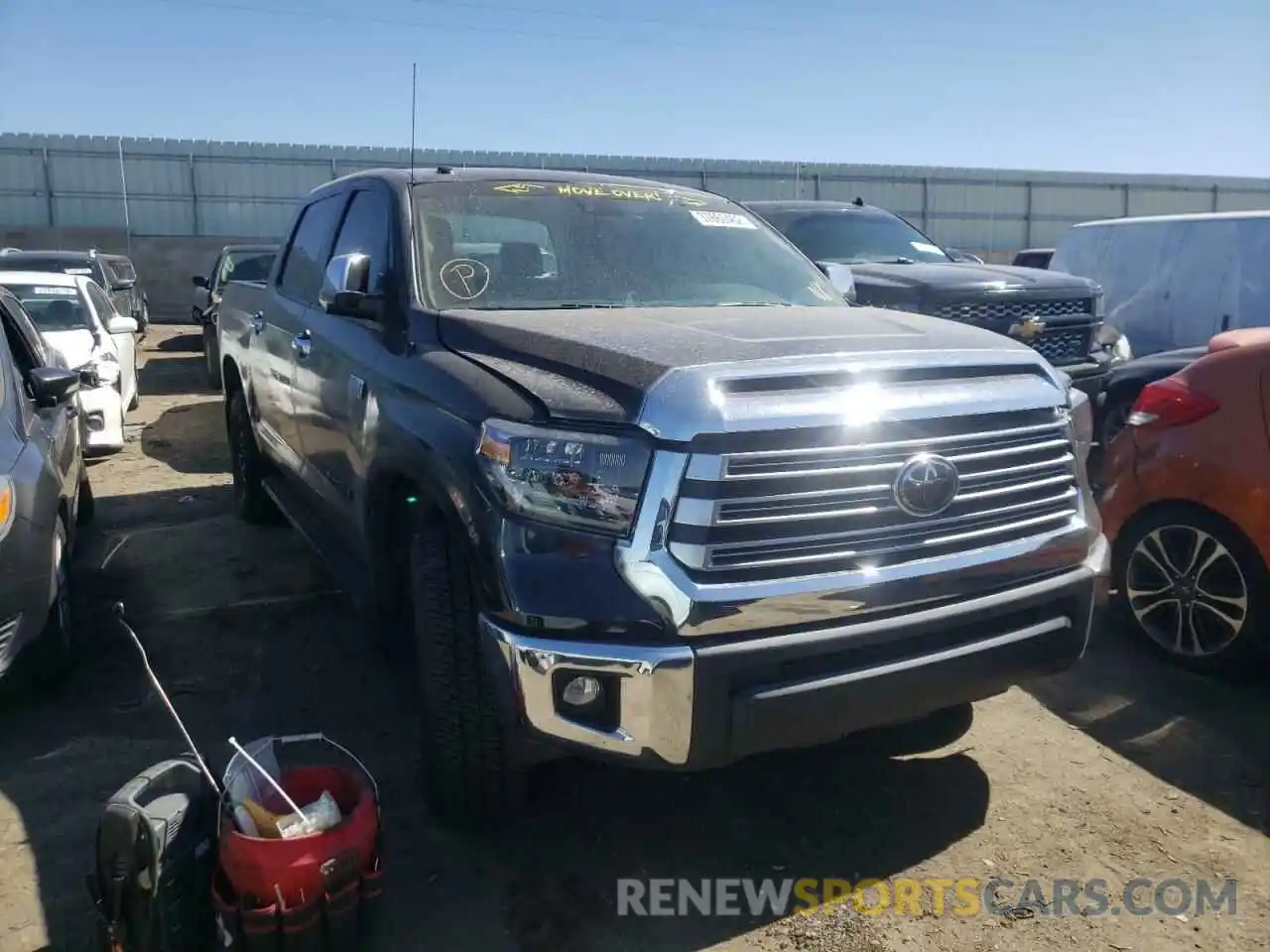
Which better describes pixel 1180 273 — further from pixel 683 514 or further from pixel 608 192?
pixel 683 514

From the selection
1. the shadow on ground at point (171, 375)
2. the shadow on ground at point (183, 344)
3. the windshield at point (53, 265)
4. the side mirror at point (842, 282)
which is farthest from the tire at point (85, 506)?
the shadow on ground at point (183, 344)

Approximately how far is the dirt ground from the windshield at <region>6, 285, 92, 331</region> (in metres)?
5.44

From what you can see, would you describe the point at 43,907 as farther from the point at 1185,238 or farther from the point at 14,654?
the point at 1185,238

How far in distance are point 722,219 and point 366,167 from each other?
22200mm

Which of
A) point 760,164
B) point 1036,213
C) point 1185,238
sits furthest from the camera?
point 1036,213

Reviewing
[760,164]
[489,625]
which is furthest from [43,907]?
[760,164]

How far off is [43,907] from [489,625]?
4.79 feet

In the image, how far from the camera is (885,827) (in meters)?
3.19

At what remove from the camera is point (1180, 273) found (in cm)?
880

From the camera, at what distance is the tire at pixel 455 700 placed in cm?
285

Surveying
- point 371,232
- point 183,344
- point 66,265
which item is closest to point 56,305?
point 66,265

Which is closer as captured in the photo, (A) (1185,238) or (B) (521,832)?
(B) (521,832)

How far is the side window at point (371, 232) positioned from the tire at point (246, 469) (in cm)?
200

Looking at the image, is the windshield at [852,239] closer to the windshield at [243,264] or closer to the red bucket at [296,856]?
the red bucket at [296,856]
